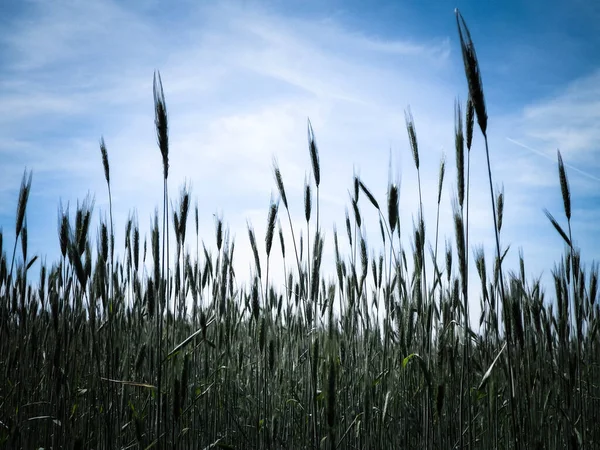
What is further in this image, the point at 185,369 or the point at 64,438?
the point at 64,438

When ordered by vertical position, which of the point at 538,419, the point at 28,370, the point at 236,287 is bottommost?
the point at 538,419

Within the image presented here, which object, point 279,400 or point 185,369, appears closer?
point 185,369

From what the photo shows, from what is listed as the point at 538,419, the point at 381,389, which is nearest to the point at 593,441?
the point at 538,419

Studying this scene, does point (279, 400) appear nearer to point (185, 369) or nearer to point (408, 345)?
point (408, 345)

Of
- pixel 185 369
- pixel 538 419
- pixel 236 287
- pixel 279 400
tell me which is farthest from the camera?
pixel 236 287

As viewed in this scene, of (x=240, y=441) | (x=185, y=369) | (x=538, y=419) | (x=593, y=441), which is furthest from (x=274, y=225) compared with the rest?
(x=593, y=441)

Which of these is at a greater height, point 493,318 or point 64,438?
point 493,318

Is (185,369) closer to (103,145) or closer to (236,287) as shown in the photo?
(103,145)

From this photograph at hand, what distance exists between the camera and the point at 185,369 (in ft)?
5.82

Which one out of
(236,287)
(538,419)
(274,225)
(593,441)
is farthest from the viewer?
(236,287)

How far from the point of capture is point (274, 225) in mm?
2383

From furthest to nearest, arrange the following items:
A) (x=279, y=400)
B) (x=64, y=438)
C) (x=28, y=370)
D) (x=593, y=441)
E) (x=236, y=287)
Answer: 1. (x=236, y=287)
2. (x=28, y=370)
3. (x=279, y=400)
4. (x=593, y=441)
5. (x=64, y=438)

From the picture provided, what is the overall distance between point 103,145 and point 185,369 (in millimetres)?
1215

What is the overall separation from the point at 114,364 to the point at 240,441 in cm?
101
